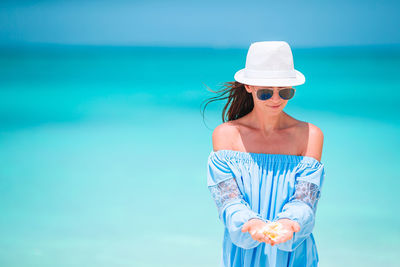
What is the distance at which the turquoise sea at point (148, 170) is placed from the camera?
396 cm

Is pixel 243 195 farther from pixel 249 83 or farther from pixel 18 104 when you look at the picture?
pixel 18 104

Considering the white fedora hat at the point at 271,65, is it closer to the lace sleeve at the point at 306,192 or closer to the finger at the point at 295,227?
the lace sleeve at the point at 306,192

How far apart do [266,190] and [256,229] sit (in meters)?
0.23

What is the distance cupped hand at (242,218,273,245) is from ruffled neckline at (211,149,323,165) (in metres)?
0.27

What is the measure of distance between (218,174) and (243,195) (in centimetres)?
13

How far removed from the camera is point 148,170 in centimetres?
546

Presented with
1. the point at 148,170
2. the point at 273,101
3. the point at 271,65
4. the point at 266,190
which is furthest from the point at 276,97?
the point at 148,170

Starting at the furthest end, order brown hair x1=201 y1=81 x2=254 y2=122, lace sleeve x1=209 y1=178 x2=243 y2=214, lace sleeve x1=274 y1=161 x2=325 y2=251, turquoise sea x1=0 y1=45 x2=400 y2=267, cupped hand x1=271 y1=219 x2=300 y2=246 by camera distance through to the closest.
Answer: turquoise sea x1=0 y1=45 x2=400 y2=267 < brown hair x1=201 y1=81 x2=254 y2=122 < lace sleeve x1=209 y1=178 x2=243 y2=214 < lace sleeve x1=274 y1=161 x2=325 y2=251 < cupped hand x1=271 y1=219 x2=300 y2=246

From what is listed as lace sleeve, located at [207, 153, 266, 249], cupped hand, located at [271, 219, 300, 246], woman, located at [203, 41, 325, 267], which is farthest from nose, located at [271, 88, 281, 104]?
cupped hand, located at [271, 219, 300, 246]

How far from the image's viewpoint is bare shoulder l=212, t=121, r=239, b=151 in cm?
208

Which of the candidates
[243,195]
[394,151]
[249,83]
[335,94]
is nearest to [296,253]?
[243,195]

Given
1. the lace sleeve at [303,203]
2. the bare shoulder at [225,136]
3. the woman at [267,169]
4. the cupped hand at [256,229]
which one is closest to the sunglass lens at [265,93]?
the woman at [267,169]

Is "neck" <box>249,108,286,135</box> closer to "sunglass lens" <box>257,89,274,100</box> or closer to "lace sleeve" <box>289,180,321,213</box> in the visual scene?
"sunglass lens" <box>257,89,274,100</box>

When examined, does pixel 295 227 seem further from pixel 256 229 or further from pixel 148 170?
pixel 148 170
